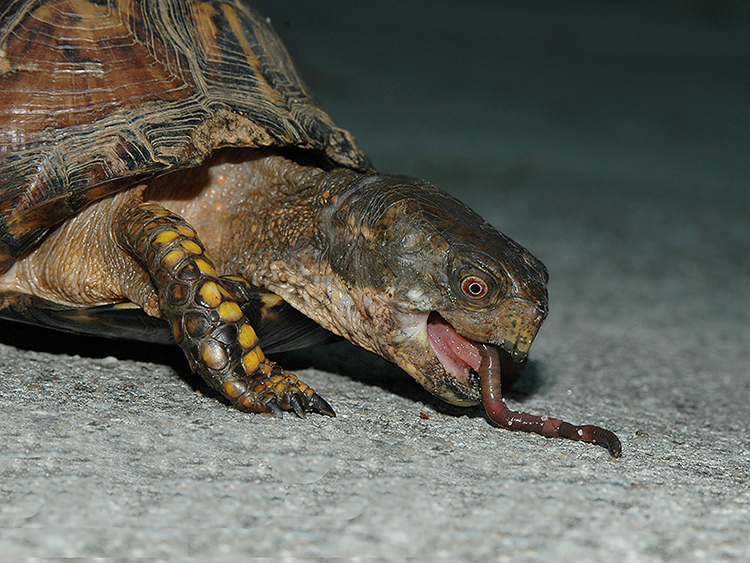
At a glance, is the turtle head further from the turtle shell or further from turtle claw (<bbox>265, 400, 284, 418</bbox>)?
the turtle shell

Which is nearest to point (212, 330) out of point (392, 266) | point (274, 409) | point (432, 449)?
point (274, 409)

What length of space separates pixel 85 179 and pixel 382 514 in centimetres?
138

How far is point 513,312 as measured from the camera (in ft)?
6.40

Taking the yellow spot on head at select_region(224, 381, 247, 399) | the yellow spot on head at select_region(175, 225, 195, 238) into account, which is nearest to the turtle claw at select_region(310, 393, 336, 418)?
the yellow spot on head at select_region(224, 381, 247, 399)

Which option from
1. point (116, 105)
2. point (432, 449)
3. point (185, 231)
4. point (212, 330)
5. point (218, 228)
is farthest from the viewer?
point (218, 228)

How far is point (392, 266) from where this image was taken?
6.71 ft

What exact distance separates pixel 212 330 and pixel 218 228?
59cm

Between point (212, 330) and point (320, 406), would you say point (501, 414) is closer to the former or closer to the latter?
point (320, 406)

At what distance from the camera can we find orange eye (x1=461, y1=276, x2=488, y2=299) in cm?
192

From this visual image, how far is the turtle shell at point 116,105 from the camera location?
2145mm

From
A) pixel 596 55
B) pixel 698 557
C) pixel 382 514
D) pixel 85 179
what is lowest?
pixel 382 514

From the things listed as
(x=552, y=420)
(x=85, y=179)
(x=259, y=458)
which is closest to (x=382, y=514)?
(x=259, y=458)

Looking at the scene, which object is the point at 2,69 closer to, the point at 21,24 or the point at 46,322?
the point at 21,24

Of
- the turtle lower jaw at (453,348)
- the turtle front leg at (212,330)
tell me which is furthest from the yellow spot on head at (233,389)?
the turtle lower jaw at (453,348)
